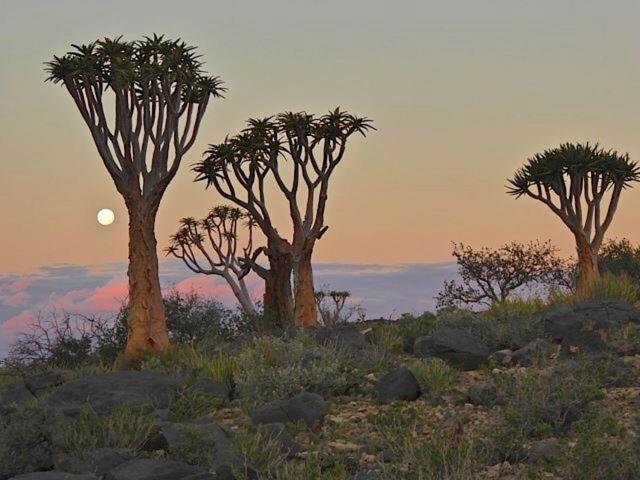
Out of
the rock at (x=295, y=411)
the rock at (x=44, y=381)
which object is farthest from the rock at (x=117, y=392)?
the rock at (x=44, y=381)

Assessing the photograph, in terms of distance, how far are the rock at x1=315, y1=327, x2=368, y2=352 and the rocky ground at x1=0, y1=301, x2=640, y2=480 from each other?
15.4 inches

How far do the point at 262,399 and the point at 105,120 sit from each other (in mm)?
12560

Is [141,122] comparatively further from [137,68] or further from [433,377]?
[433,377]

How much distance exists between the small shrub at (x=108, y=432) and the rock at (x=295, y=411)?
4.52 ft

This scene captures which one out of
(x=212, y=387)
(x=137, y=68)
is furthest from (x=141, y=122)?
(x=212, y=387)

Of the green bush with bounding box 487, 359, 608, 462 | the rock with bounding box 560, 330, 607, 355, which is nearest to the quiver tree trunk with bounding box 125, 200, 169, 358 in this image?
the rock with bounding box 560, 330, 607, 355

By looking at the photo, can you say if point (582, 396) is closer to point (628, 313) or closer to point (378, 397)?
point (378, 397)

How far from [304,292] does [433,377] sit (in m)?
15.1

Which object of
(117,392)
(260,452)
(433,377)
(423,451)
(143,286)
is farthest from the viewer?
(143,286)

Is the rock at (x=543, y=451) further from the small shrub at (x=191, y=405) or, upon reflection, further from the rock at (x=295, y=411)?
the small shrub at (x=191, y=405)

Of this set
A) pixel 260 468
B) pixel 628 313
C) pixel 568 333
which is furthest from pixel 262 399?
pixel 628 313

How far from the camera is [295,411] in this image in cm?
1105

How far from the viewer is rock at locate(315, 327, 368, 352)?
16672mm

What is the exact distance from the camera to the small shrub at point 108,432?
988 centimetres
